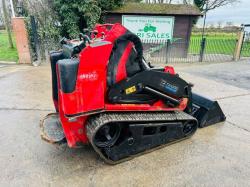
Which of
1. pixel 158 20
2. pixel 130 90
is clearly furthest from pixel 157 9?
pixel 130 90

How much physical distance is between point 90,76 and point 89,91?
0.17 metres

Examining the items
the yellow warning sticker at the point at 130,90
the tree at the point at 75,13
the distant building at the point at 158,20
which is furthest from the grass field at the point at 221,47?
the yellow warning sticker at the point at 130,90

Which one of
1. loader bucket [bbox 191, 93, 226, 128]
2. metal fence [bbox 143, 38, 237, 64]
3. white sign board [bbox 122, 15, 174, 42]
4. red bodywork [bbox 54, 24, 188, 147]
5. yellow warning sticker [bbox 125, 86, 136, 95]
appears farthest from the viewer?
white sign board [bbox 122, 15, 174, 42]

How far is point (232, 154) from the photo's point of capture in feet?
10.1


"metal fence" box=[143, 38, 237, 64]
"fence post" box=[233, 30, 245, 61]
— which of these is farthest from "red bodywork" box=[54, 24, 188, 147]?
"fence post" box=[233, 30, 245, 61]

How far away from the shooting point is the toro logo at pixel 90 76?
7.83ft

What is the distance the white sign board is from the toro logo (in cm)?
1060

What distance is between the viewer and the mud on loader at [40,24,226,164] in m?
2.41

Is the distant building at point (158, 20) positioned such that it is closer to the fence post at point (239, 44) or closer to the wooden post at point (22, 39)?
the fence post at point (239, 44)

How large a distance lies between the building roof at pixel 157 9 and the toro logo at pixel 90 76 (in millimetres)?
10601

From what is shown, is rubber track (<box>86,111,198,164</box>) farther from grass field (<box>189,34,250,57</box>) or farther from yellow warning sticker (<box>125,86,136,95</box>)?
grass field (<box>189,34,250,57</box>)

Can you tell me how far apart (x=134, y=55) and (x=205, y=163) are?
1.66 m

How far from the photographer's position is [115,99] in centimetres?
270

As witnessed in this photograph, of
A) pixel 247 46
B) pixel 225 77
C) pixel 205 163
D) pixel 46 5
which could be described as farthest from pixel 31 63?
pixel 247 46
